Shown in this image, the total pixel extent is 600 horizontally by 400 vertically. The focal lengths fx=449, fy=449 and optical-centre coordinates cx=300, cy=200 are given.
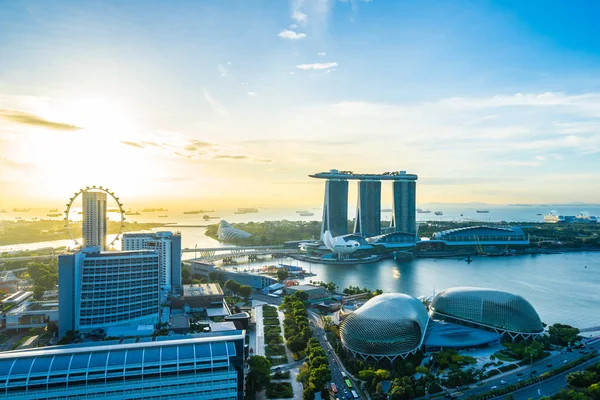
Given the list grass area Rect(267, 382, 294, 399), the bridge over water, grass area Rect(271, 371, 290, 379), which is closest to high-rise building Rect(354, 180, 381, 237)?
the bridge over water

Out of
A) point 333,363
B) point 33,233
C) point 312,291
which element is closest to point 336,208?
point 312,291

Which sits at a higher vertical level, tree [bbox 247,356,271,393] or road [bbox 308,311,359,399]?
tree [bbox 247,356,271,393]

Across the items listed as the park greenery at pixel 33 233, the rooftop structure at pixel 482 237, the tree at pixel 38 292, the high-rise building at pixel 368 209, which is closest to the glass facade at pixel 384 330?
the tree at pixel 38 292

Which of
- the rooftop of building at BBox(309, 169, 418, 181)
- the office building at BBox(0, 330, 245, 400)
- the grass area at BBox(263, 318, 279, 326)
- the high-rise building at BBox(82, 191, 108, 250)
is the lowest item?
the grass area at BBox(263, 318, 279, 326)

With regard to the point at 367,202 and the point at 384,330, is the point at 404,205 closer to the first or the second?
the point at 367,202

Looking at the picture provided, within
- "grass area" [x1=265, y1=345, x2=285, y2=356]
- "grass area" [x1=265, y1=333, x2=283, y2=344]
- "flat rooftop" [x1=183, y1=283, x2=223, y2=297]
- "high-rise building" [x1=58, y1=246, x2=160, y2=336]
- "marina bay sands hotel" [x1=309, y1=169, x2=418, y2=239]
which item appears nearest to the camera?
"grass area" [x1=265, y1=345, x2=285, y2=356]

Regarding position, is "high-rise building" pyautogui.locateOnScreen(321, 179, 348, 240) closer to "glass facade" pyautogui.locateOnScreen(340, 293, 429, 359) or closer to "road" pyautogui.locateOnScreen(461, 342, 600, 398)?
"glass facade" pyautogui.locateOnScreen(340, 293, 429, 359)
